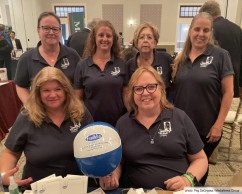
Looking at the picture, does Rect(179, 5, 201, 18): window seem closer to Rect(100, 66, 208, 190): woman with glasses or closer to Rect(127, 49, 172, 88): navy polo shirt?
Rect(127, 49, 172, 88): navy polo shirt

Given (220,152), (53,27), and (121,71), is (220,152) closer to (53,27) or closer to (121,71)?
(121,71)

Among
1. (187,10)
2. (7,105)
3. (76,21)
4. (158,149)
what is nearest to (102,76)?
(158,149)

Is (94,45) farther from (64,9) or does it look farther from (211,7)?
(64,9)

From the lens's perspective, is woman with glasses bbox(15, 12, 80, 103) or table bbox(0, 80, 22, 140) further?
table bbox(0, 80, 22, 140)

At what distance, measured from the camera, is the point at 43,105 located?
4.74 ft

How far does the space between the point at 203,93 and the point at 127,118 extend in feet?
2.27

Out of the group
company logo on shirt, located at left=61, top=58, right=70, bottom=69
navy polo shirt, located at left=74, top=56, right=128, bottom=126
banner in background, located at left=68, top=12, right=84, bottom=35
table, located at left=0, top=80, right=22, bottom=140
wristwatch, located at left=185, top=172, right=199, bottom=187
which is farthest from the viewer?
banner in background, located at left=68, top=12, right=84, bottom=35

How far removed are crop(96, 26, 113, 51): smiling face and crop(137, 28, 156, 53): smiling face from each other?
0.82 feet

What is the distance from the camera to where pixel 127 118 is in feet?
4.84

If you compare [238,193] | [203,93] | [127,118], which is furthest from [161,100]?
[238,193]

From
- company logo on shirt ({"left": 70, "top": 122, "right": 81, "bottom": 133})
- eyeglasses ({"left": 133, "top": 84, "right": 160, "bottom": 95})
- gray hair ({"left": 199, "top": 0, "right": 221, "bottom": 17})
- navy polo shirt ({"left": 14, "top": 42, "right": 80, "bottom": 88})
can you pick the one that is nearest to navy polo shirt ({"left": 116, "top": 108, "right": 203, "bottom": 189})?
eyeglasses ({"left": 133, "top": 84, "right": 160, "bottom": 95})

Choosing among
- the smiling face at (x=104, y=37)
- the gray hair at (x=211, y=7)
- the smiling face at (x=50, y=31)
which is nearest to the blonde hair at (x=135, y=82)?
the smiling face at (x=104, y=37)

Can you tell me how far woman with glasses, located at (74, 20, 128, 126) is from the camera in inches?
74.6

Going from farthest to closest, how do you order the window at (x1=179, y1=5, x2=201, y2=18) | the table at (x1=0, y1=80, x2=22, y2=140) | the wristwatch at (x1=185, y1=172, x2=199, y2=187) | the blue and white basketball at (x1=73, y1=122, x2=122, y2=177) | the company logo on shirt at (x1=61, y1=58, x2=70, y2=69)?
the window at (x1=179, y1=5, x2=201, y2=18)
the table at (x1=0, y1=80, x2=22, y2=140)
the company logo on shirt at (x1=61, y1=58, x2=70, y2=69)
the wristwatch at (x1=185, y1=172, x2=199, y2=187)
the blue and white basketball at (x1=73, y1=122, x2=122, y2=177)
